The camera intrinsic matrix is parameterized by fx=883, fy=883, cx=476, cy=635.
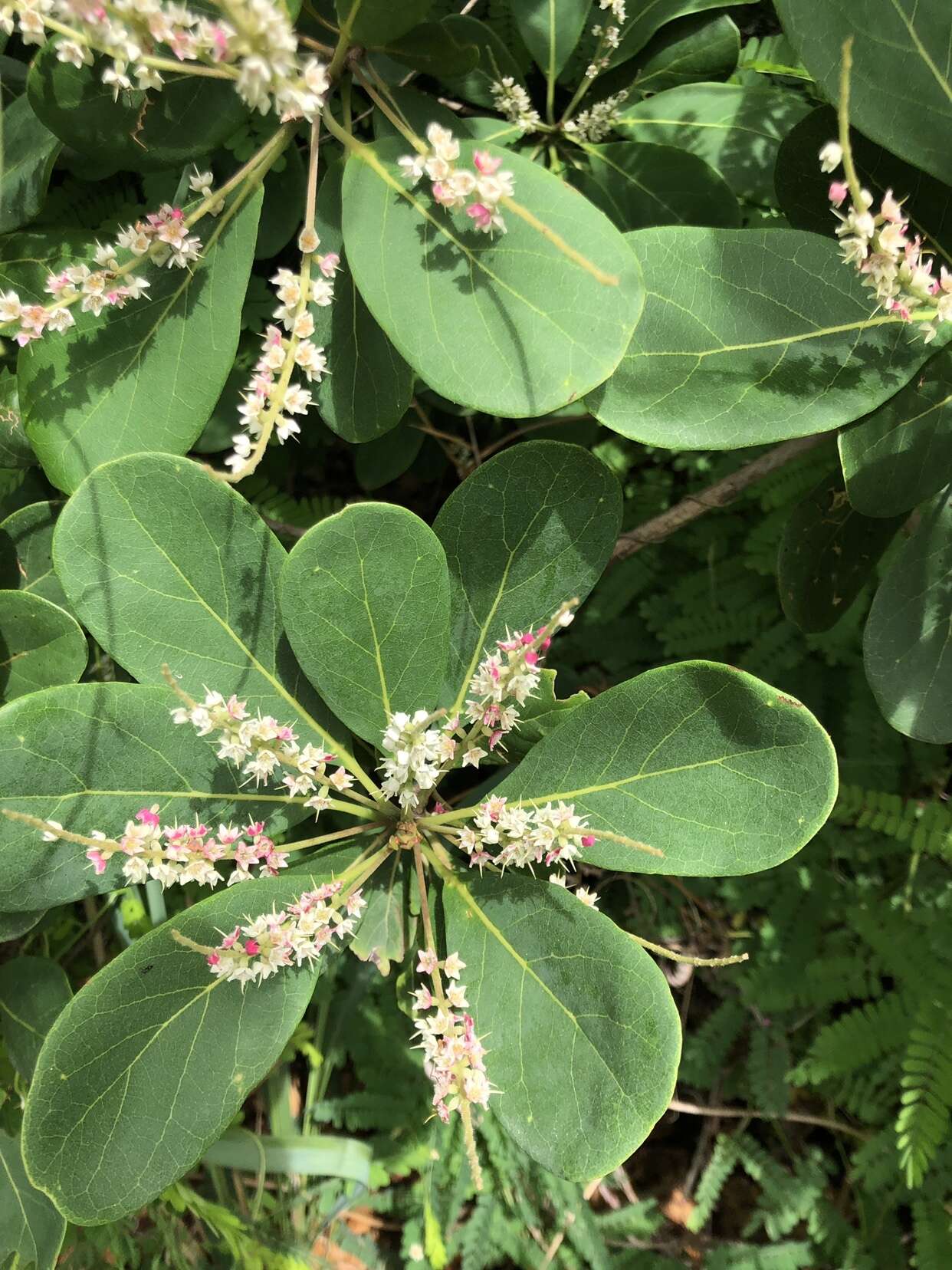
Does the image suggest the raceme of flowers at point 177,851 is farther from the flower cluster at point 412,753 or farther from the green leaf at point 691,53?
the green leaf at point 691,53

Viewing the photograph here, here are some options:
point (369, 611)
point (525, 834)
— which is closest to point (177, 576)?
point (369, 611)

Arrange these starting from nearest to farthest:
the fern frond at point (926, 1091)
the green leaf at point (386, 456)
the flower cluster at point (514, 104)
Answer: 1. the flower cluster at point (514, 104)
2. the green leaf at point (386, 456)
3. the fern frond at point (926, 1091)

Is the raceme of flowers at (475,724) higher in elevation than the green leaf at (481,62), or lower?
lower

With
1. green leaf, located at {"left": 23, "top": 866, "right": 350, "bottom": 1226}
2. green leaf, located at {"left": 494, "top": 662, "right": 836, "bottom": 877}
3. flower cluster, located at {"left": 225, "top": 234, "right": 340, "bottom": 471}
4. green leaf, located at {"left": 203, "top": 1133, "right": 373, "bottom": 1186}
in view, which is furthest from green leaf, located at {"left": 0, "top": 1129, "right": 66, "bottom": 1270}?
flower cluster, located at {"left": 225, "top": 234, "right": 340, "bottom": 471}

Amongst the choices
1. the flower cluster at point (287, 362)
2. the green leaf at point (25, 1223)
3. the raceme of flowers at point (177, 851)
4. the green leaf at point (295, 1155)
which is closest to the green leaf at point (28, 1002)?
the green leaf at point (25, 1223)

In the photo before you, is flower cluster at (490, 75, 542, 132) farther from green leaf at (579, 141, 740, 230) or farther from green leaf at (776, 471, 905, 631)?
green leaf at (776, 471, 905, 631)

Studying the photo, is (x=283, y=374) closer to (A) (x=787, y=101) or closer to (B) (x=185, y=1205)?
(A) (x=787, y=101)

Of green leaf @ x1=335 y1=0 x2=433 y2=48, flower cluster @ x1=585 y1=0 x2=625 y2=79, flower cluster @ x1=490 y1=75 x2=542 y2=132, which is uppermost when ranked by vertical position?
flower cluster @ x1=585 y1=0 x2=625 y2=79

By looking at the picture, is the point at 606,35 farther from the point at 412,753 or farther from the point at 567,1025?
the point at 567,1025
